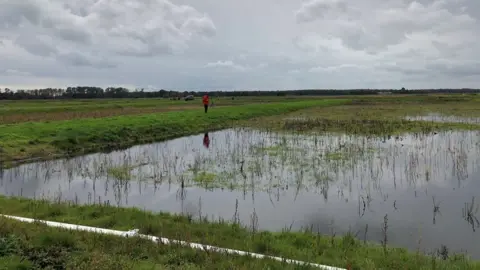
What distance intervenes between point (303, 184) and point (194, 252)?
713 cm

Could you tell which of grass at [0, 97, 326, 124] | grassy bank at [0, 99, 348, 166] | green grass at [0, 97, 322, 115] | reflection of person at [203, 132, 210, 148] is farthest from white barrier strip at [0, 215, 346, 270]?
green grass at [0, 97, 322, 115]

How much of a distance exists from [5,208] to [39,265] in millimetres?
4417

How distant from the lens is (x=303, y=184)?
12828mm

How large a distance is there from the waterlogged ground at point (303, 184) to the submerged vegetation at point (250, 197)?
0.05 metres

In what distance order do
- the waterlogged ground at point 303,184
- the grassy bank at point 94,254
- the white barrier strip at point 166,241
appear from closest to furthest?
the grassy bank at point 94,254, the white barrier strip at point 166,241, the waterlogged ground at point 303,184

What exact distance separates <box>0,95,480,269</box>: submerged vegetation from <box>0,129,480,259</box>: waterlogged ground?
48 mm

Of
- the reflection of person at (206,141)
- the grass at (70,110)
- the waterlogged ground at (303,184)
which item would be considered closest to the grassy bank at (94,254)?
the waterlogged ground at (303,184)

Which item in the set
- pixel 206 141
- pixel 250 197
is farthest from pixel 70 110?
pixel 250 197

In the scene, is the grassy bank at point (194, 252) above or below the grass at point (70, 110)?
below

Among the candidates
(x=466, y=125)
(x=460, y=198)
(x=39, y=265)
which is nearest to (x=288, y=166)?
(x=460, y=198)

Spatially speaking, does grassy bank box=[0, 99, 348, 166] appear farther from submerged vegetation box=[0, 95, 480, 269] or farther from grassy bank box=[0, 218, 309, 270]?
grassy bank box=[0, 218, 309, 270]

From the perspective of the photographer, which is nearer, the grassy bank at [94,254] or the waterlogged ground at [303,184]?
the grassy bank at [94,254]

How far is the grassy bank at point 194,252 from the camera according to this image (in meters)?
5.98

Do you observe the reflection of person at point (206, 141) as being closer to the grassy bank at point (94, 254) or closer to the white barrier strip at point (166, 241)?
the white barrier strip at point (166, 241)
